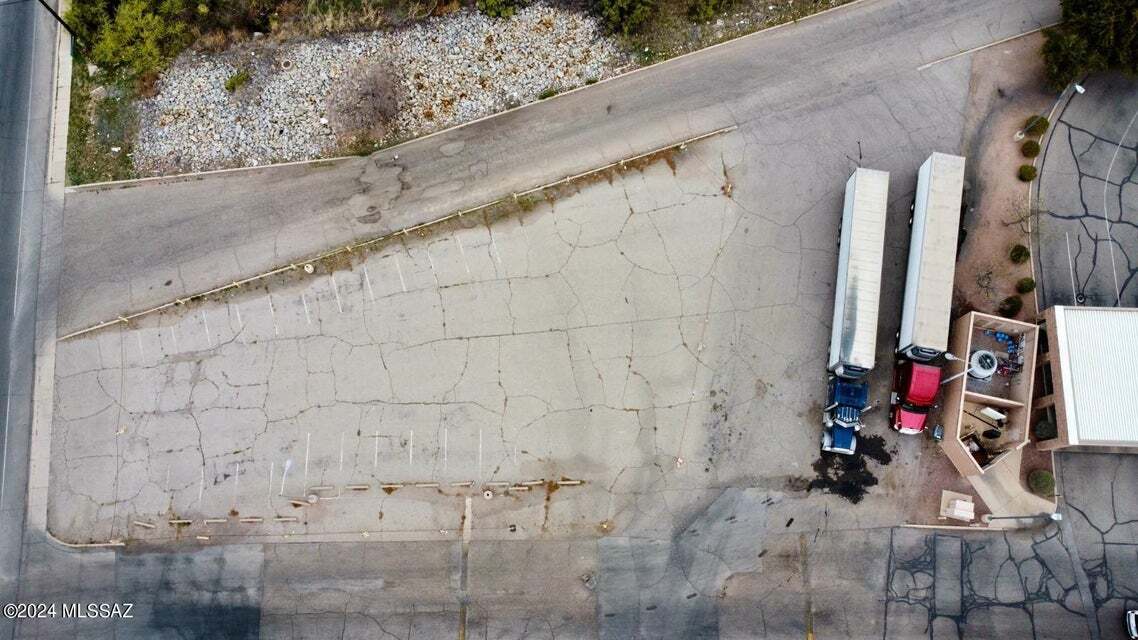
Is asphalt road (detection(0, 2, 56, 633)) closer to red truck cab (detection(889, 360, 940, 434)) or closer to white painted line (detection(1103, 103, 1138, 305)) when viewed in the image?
red truck cab (detection(889, 360, 940, 434))

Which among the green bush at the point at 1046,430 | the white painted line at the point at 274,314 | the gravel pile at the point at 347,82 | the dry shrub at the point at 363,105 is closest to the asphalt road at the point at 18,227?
the gravel pile at the point at 347,82

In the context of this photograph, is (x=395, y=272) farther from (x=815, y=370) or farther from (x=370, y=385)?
(x=815, y=370)

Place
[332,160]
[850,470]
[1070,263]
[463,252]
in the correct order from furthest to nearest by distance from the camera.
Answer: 1. [332,160]
2. [463,252]
3. [1070,263]
4. [850,470]

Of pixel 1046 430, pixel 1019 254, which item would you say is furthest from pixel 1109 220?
pixel 1046 430

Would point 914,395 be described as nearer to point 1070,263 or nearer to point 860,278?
point 860,278

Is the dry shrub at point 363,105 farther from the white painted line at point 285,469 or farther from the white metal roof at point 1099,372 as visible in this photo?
the white metal roof at point 1099,372

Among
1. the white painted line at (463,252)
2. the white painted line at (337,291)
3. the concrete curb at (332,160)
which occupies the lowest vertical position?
the white painted line at (337,291)

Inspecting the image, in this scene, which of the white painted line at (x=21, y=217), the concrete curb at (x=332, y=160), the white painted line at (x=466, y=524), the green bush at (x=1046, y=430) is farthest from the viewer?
the concrete curb at (x=332, y=160)

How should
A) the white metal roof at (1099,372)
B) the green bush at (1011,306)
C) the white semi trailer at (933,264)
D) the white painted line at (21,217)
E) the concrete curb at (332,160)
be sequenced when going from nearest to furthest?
the white metal roof at (1099,372), the white semi trailer at (933,264), the green bush at (1011,306), the white painted line at (21,217), the concrete curb at (332,160)
